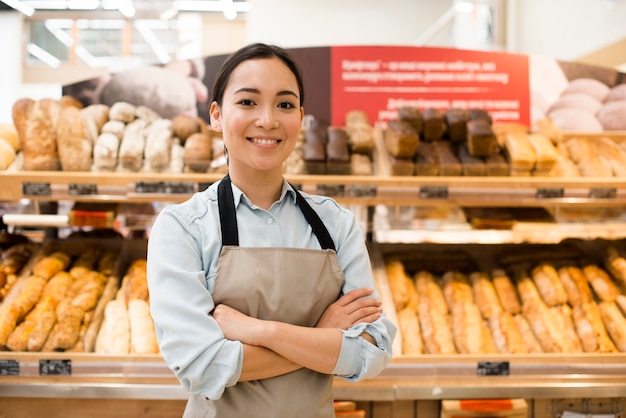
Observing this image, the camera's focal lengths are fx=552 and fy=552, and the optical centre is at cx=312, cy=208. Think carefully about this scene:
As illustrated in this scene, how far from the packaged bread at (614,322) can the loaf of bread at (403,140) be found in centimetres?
107

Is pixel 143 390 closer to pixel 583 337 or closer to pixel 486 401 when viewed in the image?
pixel 486 401

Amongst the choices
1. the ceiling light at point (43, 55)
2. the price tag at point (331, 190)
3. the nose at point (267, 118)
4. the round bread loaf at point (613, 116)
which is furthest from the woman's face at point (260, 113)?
the ceiling light at point (43, 55)

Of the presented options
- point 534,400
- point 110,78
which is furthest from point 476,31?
point 534,400

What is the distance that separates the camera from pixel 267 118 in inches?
48.5

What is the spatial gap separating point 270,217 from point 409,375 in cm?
109

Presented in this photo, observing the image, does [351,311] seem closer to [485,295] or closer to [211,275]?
[211,275]

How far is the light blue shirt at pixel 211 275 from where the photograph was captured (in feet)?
3.82

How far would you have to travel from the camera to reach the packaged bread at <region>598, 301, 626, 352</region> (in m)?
2.27

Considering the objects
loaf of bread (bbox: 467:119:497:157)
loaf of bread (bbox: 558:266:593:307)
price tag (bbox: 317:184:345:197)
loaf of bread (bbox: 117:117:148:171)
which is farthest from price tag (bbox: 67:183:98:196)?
loaf of bread (bbox: 558:266:593:307)

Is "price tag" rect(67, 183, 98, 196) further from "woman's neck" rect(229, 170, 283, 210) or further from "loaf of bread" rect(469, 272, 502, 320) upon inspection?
"loaf of bread" rect(469, 272, 502, 320)

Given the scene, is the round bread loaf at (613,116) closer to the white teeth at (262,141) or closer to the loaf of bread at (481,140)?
the loaf of bread at (481,140)

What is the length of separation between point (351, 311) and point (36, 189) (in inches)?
59.5

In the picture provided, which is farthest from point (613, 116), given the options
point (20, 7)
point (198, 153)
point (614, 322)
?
point (20, 7)

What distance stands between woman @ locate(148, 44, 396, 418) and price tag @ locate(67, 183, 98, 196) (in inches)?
40.6
